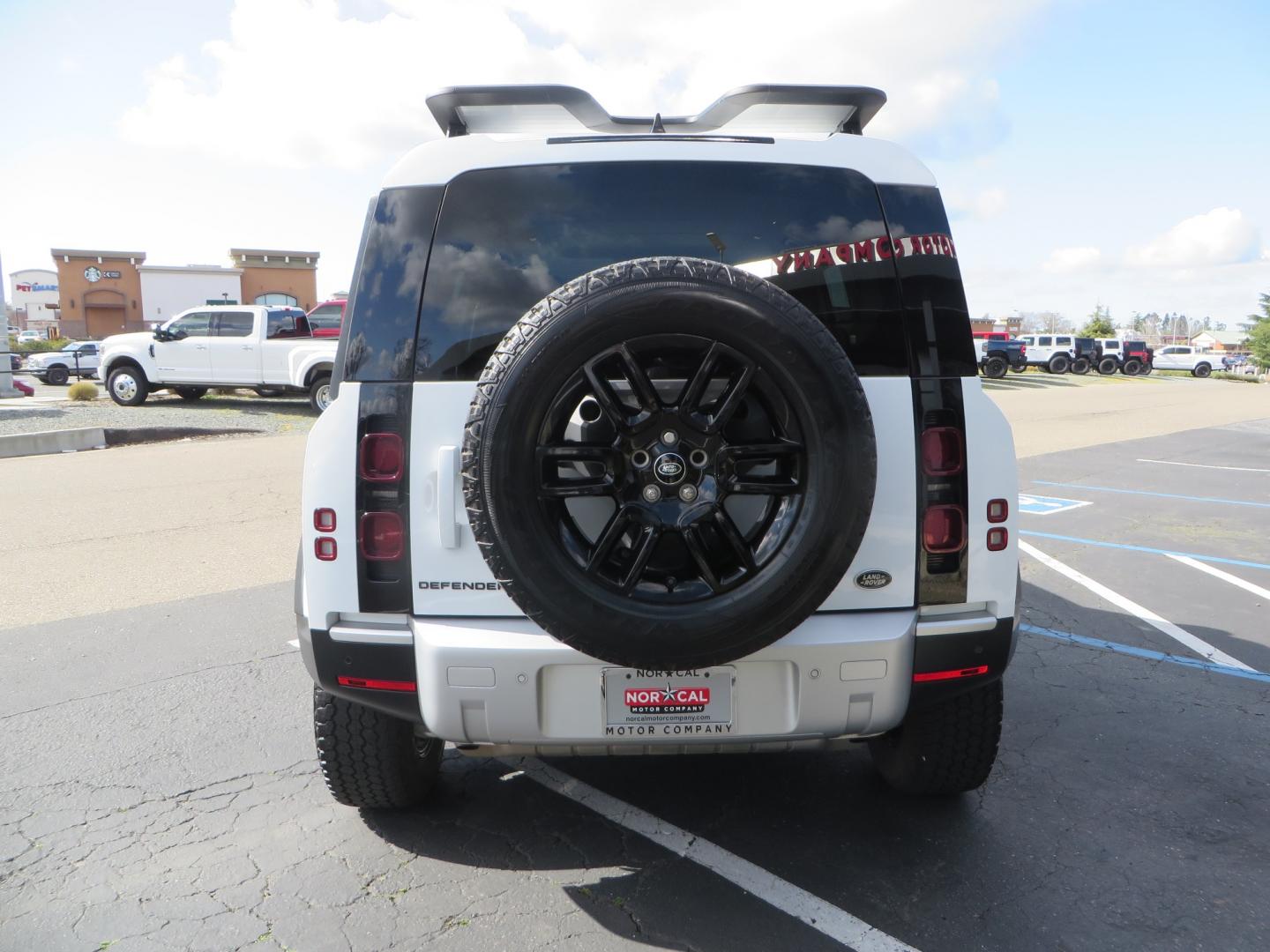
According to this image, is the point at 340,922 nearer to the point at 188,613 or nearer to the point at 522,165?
the point at 522,165

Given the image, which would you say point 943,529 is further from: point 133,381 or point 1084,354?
point 1084,354

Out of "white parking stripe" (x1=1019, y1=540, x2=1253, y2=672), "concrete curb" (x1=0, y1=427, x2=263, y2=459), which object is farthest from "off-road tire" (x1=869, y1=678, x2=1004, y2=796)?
"concrete curb" (x1=0, y1=427, x2=263, y2=459)

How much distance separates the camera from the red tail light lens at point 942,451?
2600 millimetres

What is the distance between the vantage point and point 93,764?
11.5 feet

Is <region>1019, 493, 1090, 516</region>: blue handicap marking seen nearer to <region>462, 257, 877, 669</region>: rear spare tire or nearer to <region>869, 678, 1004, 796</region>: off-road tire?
<region>869, 678, 1004, 796</region>: off-road tire

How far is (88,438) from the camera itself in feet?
44.2

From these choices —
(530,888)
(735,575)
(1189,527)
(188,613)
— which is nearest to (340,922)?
(530,888)

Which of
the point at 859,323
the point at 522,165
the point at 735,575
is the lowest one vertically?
the point at 735,575

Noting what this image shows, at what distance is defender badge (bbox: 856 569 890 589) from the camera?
2574 millimetres

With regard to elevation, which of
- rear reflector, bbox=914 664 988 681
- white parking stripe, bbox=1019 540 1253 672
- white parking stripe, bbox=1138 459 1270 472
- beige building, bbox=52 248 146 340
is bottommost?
white parking stripe, bbox=1019 540 1253 672

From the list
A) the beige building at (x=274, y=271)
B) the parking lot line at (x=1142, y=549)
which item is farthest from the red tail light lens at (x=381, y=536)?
the beige building at (x=274, y=271)

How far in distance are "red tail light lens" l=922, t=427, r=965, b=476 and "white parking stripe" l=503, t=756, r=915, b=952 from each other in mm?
1268

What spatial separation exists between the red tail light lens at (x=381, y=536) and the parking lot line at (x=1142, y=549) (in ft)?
18.5

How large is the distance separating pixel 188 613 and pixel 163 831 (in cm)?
271
